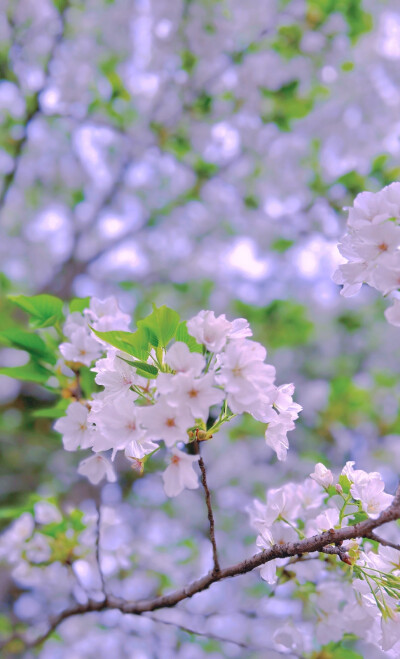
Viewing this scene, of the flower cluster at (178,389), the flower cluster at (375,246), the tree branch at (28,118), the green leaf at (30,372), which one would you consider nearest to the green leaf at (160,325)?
the flower cluster at (178,389)

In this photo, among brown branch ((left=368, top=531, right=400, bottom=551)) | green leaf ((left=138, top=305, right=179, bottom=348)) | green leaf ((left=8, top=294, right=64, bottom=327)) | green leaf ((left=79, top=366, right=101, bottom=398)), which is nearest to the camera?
brown branch ((left=368, top=531, right=400, bottom=551))

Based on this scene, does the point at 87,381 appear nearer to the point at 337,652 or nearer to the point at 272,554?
the point at 272,554

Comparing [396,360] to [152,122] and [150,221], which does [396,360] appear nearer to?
[150,221]

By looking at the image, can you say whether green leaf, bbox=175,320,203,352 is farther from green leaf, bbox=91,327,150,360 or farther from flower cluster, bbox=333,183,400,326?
flower cluster, bbox=333,183,400,326

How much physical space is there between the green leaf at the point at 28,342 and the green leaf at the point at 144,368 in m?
0.46

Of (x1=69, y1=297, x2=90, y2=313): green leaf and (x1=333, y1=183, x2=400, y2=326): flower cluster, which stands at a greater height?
(x1=333, y1=183, x2=400, y2=326): flower cluster

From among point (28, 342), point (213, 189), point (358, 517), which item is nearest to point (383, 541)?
point (358, 517)

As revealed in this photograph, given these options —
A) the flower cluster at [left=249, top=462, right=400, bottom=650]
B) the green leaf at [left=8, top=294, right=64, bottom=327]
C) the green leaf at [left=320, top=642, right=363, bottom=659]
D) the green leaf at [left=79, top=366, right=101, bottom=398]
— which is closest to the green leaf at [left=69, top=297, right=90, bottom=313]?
the green leaf at [left=8, top=294, right=64, bottom=327]

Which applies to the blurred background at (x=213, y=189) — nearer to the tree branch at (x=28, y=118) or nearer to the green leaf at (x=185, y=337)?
the tree branch at (x=28, y=118)

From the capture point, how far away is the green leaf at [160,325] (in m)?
0.81

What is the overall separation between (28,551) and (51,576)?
0.73 ft

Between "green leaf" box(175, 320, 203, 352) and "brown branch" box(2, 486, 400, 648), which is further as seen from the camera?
"green leaf" box(175, 320, 203, 352)

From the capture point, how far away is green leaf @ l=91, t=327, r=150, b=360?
0.82 meters

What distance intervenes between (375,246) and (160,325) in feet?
1.17
